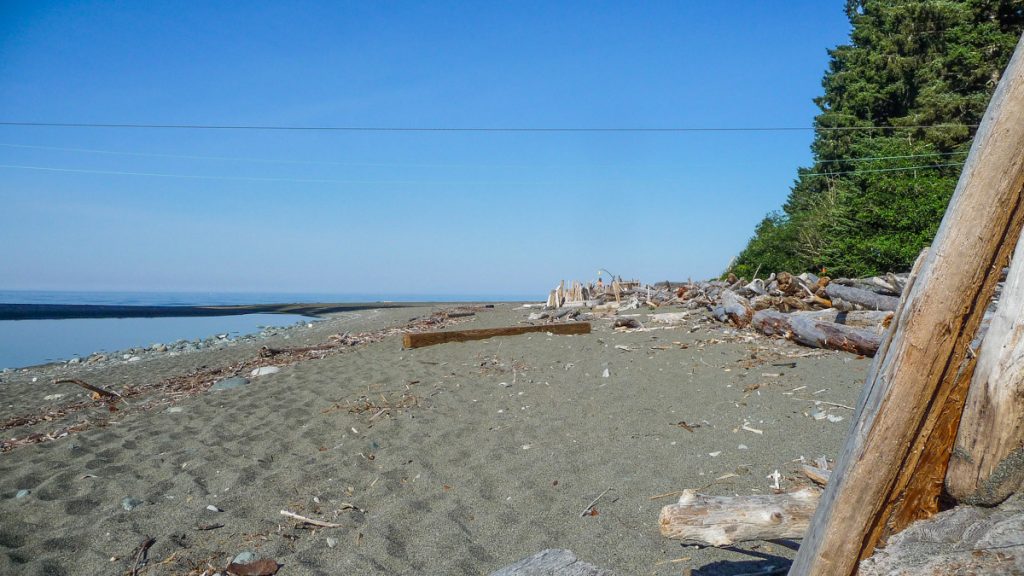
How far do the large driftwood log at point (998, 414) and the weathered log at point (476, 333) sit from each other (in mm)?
9298

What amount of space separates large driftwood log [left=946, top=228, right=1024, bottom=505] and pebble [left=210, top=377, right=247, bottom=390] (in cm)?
862

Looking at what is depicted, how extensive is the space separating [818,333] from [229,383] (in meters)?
8.57

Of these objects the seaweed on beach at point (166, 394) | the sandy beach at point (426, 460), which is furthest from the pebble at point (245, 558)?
the seaweed on beach at point (166, 394)

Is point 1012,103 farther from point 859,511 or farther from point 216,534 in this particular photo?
point 216,534

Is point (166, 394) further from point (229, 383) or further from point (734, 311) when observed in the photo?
point (734, 311)

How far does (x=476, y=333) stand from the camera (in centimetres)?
1095

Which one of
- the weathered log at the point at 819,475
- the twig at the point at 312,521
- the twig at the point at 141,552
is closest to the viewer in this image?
the weathered log at the point at 819,475

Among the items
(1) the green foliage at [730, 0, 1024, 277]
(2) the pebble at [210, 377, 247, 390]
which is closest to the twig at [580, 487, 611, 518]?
(2) the pebble at [210, 377, 247, 390]

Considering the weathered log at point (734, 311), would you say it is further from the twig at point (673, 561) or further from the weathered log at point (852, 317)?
the twig at point (673, 561)

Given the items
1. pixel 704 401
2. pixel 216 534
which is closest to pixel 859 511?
pixel 216 534

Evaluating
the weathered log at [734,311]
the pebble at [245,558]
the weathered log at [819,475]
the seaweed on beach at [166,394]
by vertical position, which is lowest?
the pebble at [245,558]

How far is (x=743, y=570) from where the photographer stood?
2945 millimetres

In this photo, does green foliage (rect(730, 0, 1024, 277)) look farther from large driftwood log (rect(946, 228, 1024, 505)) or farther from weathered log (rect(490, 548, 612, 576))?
weathered log (rect(490, 548, 612, 576))

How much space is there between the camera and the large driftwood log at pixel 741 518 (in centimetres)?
233
